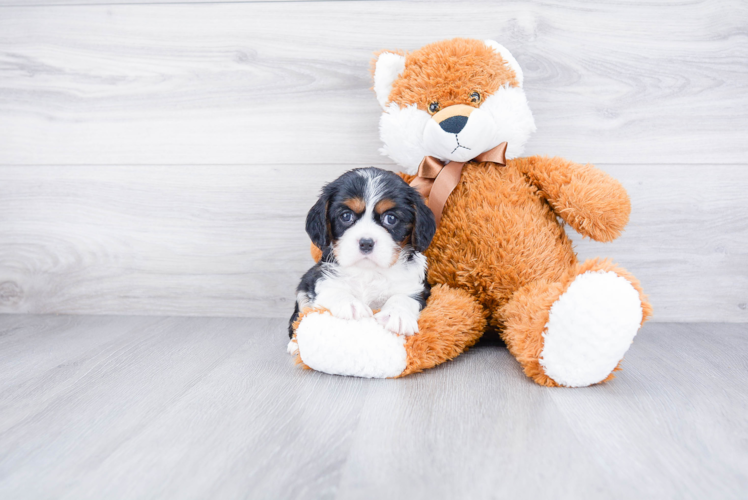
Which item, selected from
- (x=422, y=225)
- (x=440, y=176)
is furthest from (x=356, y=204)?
(x=440, y=176)

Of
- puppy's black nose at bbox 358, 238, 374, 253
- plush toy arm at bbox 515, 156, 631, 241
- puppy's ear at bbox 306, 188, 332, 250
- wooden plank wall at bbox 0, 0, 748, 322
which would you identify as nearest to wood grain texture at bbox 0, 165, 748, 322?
wooden plank wall at bbox 0, 0, 748, 322

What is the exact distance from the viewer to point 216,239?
1.86m

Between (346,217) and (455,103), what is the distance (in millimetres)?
438

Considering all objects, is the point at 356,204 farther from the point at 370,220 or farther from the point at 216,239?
the point at 216,239

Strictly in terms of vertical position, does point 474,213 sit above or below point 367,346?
above

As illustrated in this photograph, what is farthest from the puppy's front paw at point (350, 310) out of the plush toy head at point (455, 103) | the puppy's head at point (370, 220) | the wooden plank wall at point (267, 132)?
the wooden plank wall at point (267, 132)

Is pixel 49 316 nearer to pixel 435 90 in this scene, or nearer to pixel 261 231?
pixel 261 231

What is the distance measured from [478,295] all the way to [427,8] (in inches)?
38.4

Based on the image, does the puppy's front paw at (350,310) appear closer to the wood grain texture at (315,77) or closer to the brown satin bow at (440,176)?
the brown satin bow at (440,176)

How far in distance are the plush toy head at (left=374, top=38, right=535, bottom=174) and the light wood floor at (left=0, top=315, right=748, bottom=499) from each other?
0.60 m

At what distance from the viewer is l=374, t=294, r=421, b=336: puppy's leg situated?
1235 millimetres

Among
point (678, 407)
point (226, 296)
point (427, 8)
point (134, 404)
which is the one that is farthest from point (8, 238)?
point (678, 407)

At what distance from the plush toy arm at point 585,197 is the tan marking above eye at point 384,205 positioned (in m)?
0.47

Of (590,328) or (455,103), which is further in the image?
(455,103)
